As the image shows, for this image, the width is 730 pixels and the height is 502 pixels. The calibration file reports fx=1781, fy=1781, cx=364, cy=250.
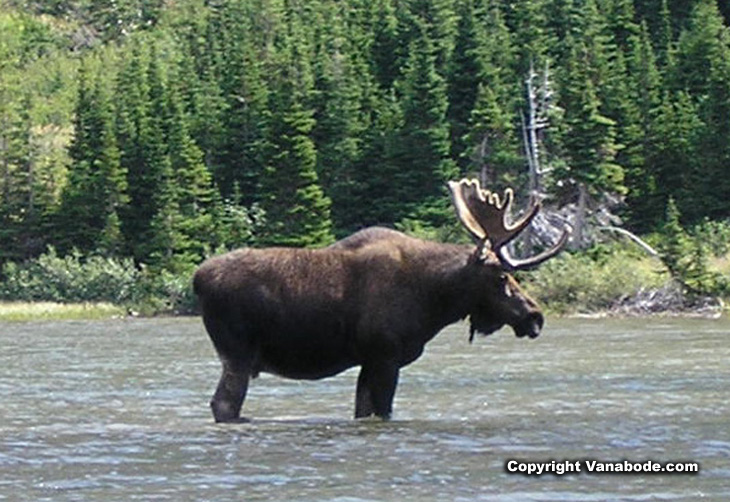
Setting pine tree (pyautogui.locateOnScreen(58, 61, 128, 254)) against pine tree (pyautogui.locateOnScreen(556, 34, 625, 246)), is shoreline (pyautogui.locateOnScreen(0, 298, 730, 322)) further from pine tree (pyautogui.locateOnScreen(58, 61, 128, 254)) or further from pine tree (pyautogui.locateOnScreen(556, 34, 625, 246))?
pine tree (pyautogui.locateOnScreen(556, 34, 625, 246))

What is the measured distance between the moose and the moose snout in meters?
0.18

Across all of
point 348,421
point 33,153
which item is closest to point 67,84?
point 33,153

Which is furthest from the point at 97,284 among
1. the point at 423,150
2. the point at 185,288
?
the point at 423,150

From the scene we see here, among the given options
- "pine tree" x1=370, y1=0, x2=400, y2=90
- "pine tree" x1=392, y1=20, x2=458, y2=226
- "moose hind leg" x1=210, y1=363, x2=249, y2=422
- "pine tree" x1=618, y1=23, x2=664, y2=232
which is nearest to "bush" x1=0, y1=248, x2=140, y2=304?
"pine tree" x1=392, y1=20, x2=458, y2=226

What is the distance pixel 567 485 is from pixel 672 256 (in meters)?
51.1

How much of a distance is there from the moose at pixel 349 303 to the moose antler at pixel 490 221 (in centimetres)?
2

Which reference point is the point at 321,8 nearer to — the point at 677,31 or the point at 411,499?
the point at 677,31

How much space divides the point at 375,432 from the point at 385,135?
68742mm

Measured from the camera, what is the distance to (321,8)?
123 metres

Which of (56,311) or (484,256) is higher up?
(484,256)

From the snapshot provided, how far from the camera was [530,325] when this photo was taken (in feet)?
68.0

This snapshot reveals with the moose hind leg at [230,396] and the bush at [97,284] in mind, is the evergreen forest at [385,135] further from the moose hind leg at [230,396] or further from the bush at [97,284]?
the moose hind leg at [230,396]

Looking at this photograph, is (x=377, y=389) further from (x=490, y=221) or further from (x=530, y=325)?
(x=490, y=221)

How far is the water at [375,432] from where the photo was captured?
15.3m
